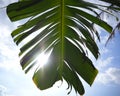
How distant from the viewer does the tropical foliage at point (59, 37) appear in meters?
1.97

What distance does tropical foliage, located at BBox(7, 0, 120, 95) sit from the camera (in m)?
1.97

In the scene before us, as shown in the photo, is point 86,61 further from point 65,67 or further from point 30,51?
point 30,51

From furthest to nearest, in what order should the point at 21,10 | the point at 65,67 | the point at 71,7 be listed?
the point at 65,67
the point at 71,7
the point at 21,10

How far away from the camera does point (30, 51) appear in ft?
7.20

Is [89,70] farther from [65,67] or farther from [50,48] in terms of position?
[50,48]

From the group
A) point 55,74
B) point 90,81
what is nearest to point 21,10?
point 55,74

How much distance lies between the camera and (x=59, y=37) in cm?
238

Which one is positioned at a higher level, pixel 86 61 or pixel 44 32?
pixel 44 32

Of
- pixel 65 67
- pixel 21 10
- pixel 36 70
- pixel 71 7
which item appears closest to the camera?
pixel 21 10

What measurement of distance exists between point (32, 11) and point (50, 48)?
0.54 meters

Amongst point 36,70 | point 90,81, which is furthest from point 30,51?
point 90,81

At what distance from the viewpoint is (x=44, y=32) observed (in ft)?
7.13

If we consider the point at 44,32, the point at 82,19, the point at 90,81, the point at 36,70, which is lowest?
the point at 90,81

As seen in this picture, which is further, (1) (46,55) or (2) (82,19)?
(1) (46,55)
